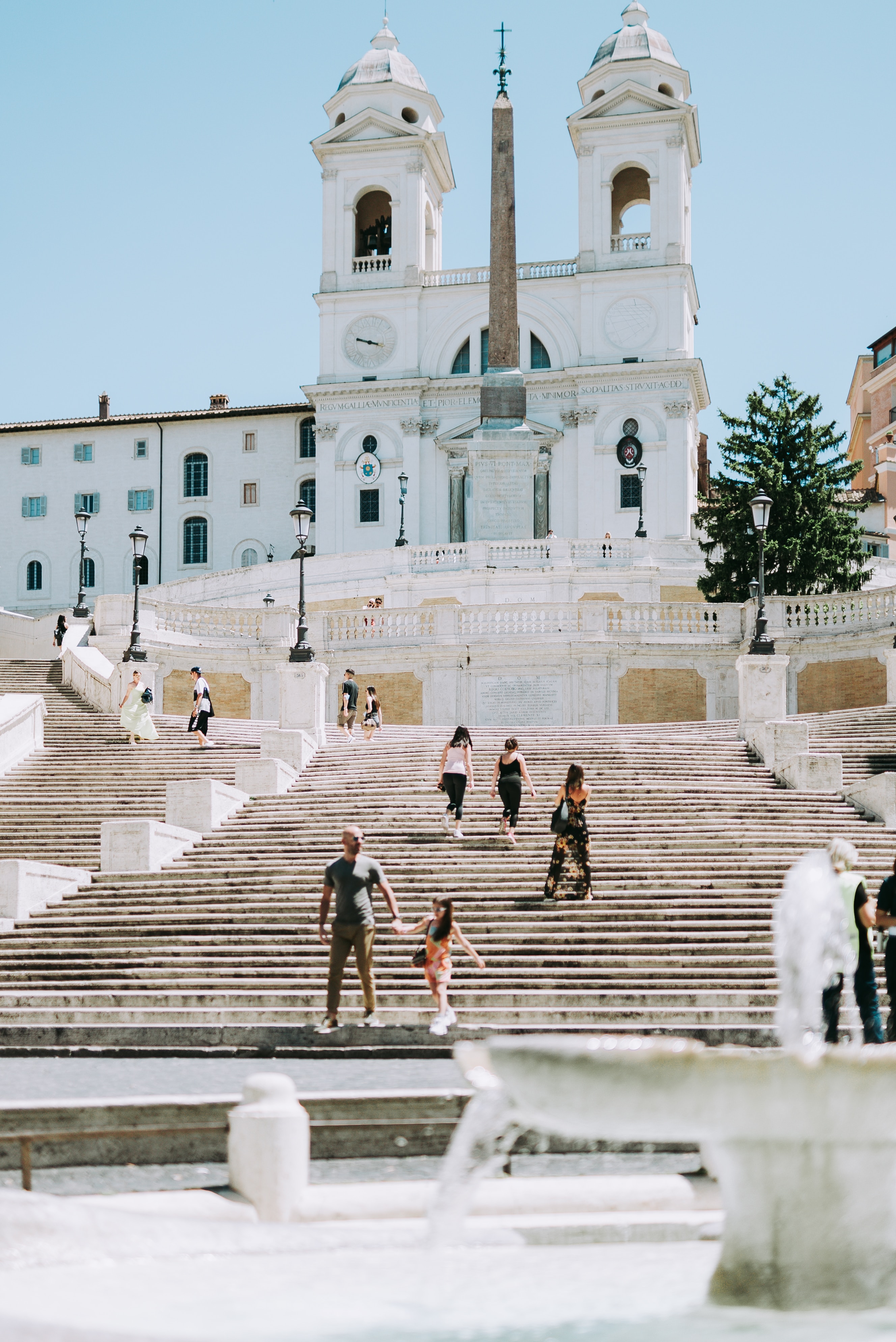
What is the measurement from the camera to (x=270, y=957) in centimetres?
1606

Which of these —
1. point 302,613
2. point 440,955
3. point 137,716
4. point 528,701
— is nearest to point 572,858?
point 440,955

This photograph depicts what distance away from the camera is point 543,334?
6931 centimetres

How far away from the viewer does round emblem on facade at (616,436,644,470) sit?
219 feet

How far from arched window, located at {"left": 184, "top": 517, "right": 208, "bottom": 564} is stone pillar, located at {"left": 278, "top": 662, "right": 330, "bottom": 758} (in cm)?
4731

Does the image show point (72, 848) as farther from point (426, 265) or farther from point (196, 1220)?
point (426, 265)

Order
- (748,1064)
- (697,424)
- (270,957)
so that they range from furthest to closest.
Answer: (697,424) → (270,957) → (748,1064)

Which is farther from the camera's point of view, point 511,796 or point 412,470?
point 412,470

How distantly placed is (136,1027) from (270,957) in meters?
2.12

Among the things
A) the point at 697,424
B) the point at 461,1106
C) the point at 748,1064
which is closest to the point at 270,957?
the point at 461,1106

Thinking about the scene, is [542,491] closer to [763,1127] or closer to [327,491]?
[327,491]

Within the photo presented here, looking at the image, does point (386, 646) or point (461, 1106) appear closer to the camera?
point (461, 1106)

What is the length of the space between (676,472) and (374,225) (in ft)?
61.3

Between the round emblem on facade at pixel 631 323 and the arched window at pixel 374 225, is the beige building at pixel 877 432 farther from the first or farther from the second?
the arched window at pixel 374 225

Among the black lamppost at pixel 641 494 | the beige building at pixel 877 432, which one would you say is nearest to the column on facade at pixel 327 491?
the black lamppost at pixel 641 494
